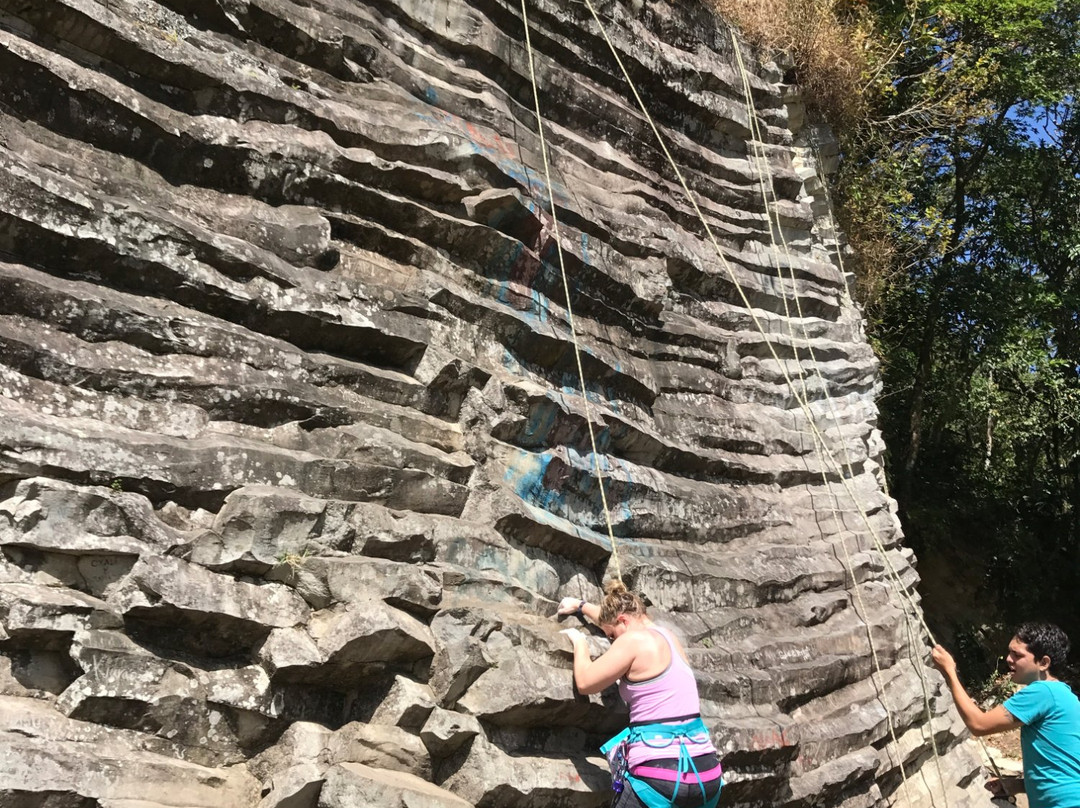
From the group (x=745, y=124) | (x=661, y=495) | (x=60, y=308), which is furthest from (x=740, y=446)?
(x=60, y=308)

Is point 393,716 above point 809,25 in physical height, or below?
below

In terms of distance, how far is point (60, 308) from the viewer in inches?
184

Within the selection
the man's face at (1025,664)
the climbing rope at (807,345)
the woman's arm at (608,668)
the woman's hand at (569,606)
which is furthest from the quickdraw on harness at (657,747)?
the climbing rope at (807,345)

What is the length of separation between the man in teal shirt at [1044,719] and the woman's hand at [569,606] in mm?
2190

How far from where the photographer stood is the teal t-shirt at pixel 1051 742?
16.5ft

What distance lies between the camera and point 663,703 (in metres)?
4.84

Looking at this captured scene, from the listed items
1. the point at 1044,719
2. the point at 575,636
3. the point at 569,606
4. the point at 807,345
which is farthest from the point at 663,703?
the point at 807,345

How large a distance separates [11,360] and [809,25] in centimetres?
949

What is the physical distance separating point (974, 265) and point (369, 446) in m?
13.3

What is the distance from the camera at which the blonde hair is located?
203 inches

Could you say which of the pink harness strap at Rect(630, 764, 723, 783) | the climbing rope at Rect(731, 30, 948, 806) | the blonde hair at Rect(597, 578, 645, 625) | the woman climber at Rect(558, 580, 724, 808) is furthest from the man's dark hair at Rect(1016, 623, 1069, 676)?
the climbing rope at Rect(731, 30, 948, 806)

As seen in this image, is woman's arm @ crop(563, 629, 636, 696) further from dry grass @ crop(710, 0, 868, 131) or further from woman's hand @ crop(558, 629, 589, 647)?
dry grass @ crop(710, 0, 868, 131)

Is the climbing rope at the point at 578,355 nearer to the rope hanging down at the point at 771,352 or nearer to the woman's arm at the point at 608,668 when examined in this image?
the rope hanging down at the point at 771,352

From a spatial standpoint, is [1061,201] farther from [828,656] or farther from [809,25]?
[828,656]
